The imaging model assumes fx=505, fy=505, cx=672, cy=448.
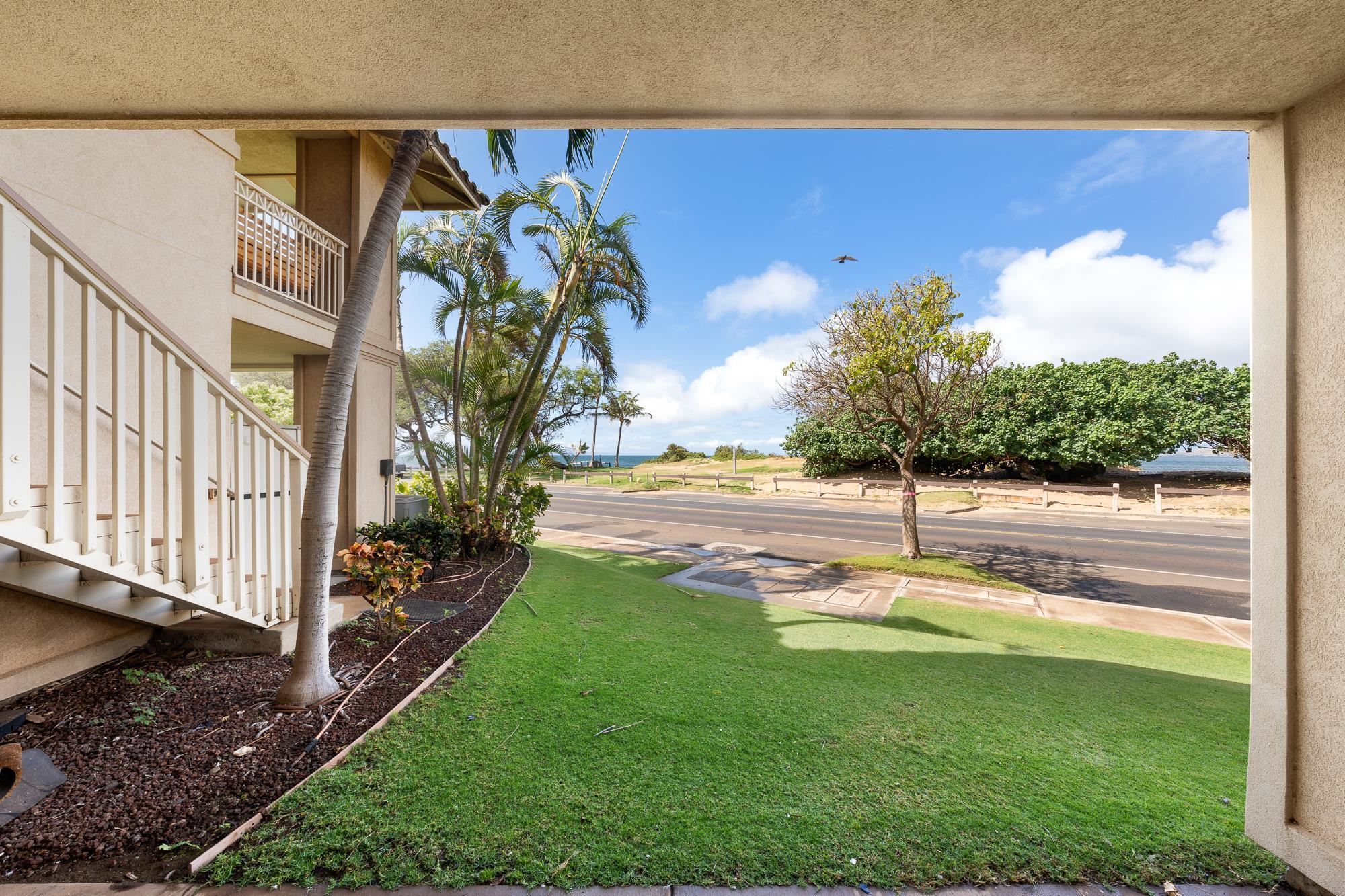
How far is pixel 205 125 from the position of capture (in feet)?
7.30

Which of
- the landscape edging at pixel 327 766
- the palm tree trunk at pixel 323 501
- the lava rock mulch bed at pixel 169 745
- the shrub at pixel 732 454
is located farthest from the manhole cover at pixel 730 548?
the shrub at pixel 732 454

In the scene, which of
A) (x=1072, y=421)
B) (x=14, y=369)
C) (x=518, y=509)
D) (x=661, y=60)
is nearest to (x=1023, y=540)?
(x=518, y=509)

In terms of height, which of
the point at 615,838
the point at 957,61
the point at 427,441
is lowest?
the point at 615,838

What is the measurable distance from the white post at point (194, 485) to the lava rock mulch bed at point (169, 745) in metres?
0.73

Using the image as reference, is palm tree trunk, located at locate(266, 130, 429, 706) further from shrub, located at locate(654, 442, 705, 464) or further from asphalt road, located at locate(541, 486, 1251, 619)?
shrub, located at locate(654, 442, 705, 464)

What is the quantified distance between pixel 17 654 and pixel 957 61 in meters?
5.68

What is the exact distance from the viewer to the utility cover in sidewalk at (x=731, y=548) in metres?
11.0

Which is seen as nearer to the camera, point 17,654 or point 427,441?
point 17,654

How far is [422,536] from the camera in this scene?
22.4 feet

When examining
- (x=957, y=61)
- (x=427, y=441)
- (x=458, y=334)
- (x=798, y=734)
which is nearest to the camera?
(x=957, y=61)

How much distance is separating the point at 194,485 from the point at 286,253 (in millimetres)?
4618

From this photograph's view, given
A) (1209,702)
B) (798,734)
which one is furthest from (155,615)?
(1209,702)

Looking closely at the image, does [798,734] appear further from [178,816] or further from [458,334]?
[458,334]

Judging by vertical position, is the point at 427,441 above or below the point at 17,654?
above
